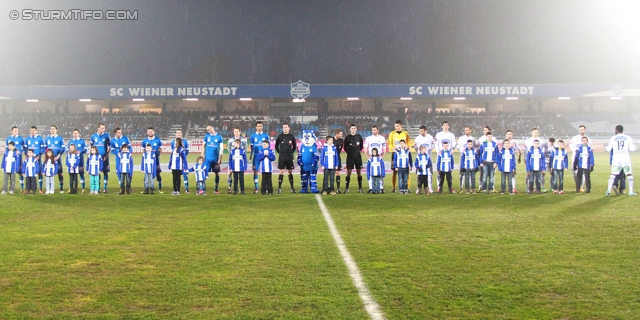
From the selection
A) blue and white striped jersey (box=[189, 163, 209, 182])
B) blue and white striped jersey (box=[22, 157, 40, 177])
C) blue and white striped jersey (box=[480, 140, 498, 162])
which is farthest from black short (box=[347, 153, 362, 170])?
blue and white striped jersey (box=[22, 157, 40, 177])

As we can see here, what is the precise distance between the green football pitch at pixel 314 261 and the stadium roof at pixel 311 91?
34.9 meters

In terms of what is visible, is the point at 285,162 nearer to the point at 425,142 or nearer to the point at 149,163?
the point at 149,163

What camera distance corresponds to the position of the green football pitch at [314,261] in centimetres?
503

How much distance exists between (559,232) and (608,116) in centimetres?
4806

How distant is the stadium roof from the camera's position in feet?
151

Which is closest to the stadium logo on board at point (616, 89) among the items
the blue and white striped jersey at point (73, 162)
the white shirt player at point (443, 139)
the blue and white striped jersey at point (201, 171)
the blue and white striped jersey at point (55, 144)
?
the white shirt player at point (443, 139)

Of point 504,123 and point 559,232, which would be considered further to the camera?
point 504,123

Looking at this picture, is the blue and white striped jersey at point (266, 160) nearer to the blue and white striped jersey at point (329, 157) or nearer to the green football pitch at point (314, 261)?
the blue and white striped jersey at point (329, 157)

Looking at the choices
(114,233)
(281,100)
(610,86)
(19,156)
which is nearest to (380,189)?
(114,233)

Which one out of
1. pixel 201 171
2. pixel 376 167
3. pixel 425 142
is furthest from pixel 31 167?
pixel 425 142

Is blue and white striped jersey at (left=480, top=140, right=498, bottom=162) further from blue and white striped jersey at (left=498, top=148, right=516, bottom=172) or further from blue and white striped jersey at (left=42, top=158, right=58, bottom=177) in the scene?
blue and white striped jersey at (left=42, top=158, right=58, bottom=177)

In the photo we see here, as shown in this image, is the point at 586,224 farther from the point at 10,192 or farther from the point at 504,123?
the point at 504,123

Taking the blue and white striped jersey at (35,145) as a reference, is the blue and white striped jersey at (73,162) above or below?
below

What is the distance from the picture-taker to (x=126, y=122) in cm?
5009
